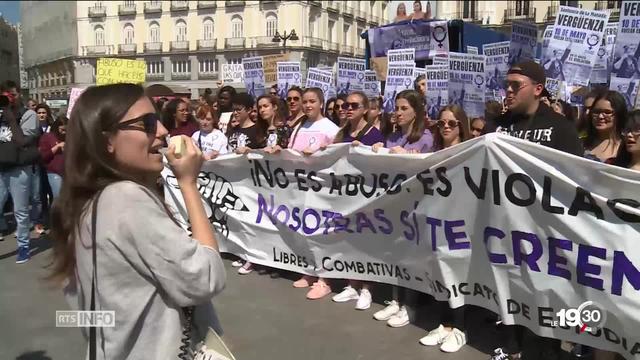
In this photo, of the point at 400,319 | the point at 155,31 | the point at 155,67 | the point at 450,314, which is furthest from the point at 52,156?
the point at 155,31

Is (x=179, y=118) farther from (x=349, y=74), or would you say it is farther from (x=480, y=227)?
(x=480, y=227)

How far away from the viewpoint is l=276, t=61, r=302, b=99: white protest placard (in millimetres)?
10008

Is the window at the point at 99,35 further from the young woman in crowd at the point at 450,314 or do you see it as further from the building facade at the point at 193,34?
the young woman in crowd at the point at 450,314

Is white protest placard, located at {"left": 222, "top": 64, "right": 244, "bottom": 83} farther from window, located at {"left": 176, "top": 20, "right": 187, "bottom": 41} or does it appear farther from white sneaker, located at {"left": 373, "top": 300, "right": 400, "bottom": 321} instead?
window, located at {"left": 176, "top": 20, "right": 187, "bottom": 41}

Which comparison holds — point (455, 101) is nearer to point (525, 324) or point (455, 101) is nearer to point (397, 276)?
point (397, 276)

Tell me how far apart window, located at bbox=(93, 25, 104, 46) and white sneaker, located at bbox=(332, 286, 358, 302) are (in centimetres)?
7333

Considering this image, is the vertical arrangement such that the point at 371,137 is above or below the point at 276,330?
above

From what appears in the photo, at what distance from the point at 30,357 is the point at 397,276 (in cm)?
278

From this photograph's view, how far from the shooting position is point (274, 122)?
6.49 m

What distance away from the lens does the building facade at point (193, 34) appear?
204 ft

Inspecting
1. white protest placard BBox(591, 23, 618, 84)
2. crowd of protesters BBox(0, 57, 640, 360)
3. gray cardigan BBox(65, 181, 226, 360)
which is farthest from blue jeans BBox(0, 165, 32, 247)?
white protest placard BBox(591, 23, 618, 84)

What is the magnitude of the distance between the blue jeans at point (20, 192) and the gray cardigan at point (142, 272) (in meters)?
5.48

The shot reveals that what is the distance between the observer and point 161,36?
221ft

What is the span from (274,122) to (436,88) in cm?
243
